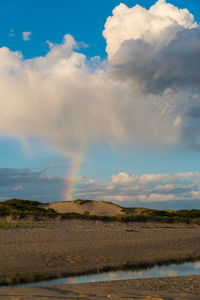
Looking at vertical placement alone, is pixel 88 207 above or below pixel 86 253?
above

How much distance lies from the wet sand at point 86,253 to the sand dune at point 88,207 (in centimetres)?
2868

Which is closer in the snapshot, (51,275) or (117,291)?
(117,291)

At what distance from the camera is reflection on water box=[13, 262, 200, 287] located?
14.8 meters

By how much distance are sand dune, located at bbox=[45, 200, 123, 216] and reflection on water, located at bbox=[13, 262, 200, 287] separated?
4129 cm

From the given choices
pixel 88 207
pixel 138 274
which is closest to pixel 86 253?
pixel 138 274

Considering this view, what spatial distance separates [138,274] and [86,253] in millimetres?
5454

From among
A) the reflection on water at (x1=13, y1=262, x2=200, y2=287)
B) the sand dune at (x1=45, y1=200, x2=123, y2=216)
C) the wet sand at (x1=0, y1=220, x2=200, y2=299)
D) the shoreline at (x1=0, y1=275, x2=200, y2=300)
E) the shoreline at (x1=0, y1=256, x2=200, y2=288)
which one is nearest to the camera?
the shoreline at (x1=0, y1=275, x2=200, y2=300)

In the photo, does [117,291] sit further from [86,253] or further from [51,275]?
[86,253]

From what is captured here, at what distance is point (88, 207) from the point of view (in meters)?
62.4

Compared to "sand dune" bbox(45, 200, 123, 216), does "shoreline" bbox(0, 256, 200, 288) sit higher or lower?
lower

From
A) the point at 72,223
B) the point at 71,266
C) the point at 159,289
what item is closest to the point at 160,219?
the point at 72,223

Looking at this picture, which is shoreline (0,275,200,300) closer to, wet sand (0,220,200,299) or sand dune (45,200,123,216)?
wet sand (0,220,200,299)

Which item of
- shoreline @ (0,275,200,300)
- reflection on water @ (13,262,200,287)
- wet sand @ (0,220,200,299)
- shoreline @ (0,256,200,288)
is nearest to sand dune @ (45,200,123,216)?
wet sand @ (0,220,200,299)

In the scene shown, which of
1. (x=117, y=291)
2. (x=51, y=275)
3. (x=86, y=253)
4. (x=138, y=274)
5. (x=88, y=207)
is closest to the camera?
(x=117, y=291)
